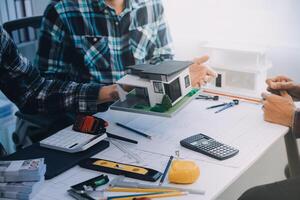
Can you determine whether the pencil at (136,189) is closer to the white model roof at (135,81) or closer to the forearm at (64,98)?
the white model roof at (135,81)

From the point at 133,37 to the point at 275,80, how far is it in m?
0.66

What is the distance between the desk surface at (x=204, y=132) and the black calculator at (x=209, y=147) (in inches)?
0.6

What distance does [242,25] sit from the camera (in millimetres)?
1993

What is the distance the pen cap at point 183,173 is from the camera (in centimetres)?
109

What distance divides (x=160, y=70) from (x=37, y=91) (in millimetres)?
486

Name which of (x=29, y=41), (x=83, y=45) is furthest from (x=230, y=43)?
(x=29, y=41)

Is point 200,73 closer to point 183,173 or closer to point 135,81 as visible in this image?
point 135,81

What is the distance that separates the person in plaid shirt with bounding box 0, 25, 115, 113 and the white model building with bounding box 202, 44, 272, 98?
53 centimetres

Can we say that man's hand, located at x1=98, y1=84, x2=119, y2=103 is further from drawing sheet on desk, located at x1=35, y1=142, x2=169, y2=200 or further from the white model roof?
drawing sheet on desk, located at x1=35, y1=142, x2=169, y2=200

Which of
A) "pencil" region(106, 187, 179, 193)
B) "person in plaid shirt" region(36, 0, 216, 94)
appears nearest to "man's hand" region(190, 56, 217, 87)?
"person in plaid shirt" region(36, 0, 216, 94)

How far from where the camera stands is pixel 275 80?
165 cm

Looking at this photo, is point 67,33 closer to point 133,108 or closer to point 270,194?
point 133,108

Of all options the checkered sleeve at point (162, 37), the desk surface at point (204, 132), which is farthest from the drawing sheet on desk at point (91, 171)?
the checkered sleeve at point (162, 37)

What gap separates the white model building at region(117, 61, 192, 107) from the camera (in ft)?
4.30
